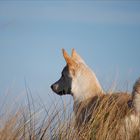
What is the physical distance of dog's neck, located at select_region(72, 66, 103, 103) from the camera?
8.15m

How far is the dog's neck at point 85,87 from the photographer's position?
26.7 feet

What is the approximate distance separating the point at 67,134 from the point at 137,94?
4.47 ft

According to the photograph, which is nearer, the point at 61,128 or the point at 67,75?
the point at 61,128

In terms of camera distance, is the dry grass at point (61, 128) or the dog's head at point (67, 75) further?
the dog's head at point (67, 75)

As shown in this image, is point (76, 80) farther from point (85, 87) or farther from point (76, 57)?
point (76, 57)

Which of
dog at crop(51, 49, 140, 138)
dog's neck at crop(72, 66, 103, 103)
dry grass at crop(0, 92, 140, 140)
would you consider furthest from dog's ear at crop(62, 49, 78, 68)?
dry grass at crop(0, 92, 140, 140)

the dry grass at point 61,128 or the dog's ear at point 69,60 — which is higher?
the dog's ear at point 69,60

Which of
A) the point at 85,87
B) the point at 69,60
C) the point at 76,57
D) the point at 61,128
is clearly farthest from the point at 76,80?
the point at 61,128

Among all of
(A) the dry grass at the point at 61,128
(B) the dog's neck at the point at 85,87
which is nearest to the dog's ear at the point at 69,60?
(B) the dog's neck at the point at 85,87

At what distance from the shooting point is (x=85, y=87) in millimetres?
8242

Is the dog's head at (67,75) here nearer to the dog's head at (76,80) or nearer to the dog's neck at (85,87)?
the dog's head at (76,80)

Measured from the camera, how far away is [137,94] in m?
5.65

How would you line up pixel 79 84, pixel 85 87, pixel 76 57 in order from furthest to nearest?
pixel 76 57 < pixel 79 84 < pixel 85 87

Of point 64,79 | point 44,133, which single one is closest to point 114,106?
point 44,133
